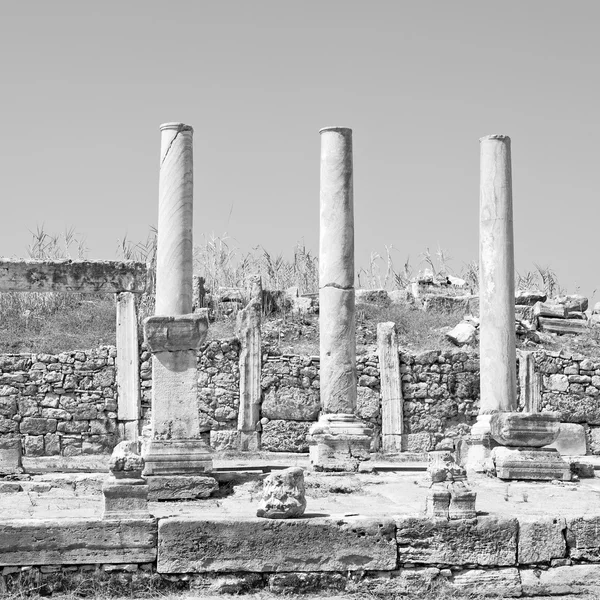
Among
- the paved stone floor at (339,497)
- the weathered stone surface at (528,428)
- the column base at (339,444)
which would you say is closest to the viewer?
the paved stone floor at (339,497)

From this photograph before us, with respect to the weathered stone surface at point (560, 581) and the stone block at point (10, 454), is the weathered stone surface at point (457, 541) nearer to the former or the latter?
the weathered stone surface at point (560, 581)

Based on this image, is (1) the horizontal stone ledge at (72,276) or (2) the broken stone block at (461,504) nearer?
(2) the broken stone block at (461,504)

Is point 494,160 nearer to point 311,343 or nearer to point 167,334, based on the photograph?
point 167,334

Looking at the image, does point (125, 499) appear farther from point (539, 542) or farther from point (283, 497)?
point (539, 542)

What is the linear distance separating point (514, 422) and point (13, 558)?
6342 mm

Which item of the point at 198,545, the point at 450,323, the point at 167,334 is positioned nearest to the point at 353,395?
the point at 167,334

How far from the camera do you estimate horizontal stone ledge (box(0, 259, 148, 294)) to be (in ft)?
57.6

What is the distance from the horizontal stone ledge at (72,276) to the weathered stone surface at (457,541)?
33.7ft

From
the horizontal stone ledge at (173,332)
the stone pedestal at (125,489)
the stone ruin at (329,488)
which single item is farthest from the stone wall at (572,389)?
the stone pedestal at (125,489)

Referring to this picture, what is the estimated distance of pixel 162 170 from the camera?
39.4 ft

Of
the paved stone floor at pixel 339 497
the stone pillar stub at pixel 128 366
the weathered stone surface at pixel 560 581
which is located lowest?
the weathered stone surface at pixel 560 581

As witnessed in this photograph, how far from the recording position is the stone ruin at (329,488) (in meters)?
8.65

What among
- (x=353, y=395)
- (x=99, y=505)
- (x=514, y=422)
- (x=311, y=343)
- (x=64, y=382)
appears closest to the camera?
(x=99, y=505)

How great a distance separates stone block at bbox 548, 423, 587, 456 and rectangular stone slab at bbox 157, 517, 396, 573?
1069cm
